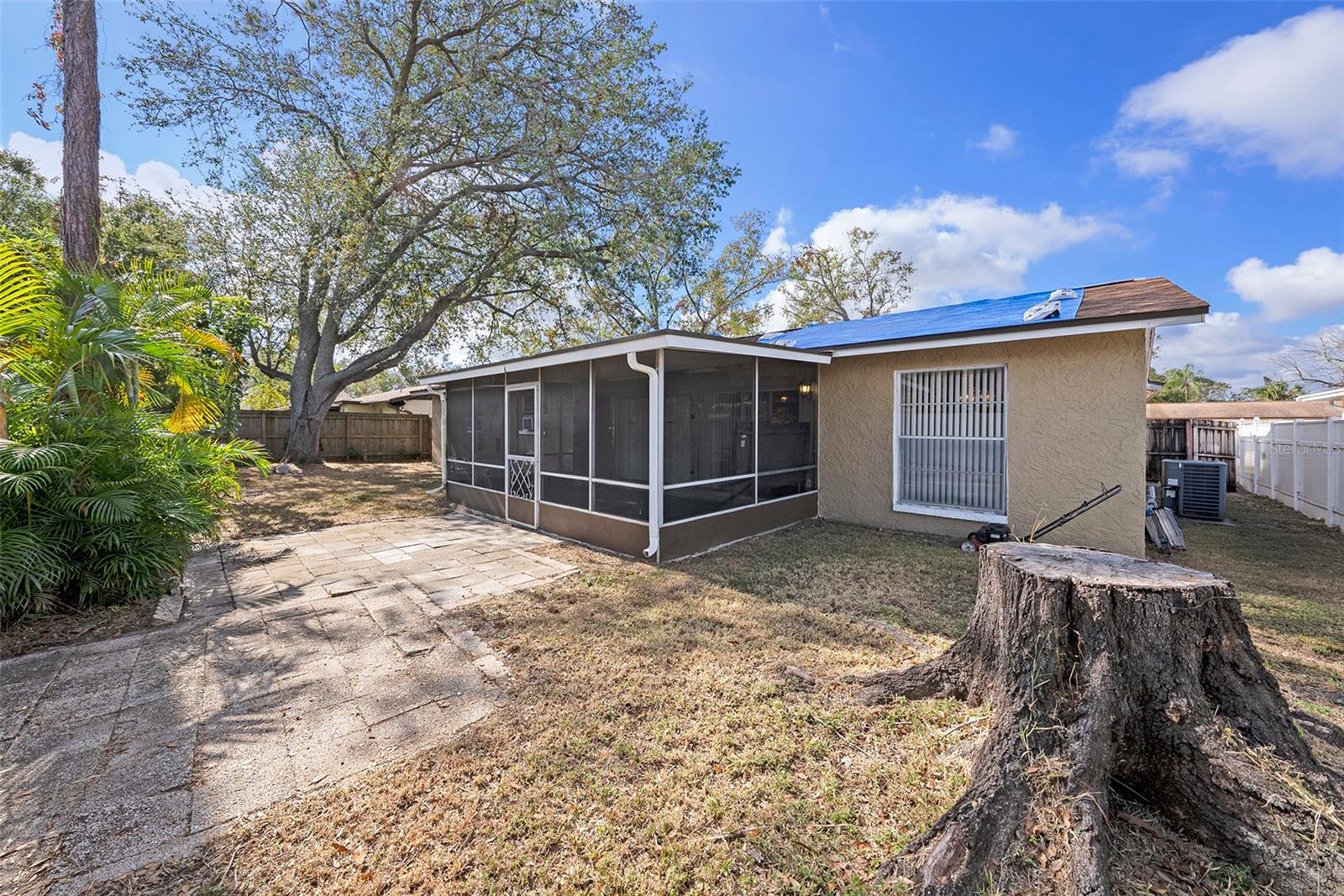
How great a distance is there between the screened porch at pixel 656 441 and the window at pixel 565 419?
2cm

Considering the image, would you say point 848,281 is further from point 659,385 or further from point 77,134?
point 77,134

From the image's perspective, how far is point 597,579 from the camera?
5133 millimetres

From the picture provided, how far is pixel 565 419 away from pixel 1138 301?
6.82 meters

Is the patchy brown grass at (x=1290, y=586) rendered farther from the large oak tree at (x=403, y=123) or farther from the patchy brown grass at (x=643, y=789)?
the large oak tree at (x=403, y=123)

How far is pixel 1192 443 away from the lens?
13.3 metres

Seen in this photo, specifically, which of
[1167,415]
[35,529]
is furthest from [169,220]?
[1167,415]

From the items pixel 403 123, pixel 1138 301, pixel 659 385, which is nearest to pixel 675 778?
pixel 659 385

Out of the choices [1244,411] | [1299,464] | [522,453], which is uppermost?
[1244,411]

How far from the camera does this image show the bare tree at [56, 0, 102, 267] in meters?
5.93

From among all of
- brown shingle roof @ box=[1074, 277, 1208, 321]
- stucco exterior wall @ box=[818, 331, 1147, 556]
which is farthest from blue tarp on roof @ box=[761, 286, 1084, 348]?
stucco exterior wall @ box=[818, 331, 1147, 556]

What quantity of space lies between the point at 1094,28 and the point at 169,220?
1927cm

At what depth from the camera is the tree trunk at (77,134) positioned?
5.93 metres

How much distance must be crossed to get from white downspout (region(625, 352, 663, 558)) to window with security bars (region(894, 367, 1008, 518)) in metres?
3.63

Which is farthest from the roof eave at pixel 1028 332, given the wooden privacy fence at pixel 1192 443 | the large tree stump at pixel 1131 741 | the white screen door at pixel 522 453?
the wooden privacy fence at pixel 1192 443
